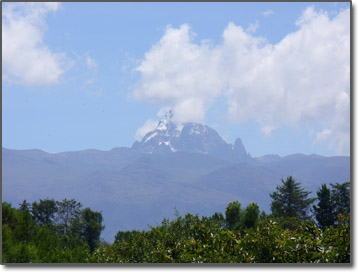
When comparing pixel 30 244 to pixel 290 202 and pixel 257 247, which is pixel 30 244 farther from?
pixel 290 202

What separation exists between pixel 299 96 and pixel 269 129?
820 millimetres

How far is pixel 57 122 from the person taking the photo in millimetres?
9516

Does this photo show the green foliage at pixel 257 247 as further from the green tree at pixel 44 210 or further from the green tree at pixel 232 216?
the green tree at pixel 44 210

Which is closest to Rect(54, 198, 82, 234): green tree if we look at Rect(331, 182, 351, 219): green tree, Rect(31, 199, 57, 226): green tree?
Rect(31, 199, 57, 226): green tree

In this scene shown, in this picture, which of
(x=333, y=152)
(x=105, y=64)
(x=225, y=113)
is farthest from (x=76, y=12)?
(x=333, y=152)

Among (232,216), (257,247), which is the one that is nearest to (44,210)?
(232,216)

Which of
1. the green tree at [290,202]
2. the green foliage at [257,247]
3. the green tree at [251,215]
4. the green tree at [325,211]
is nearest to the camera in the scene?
the green foliage at [257,247]

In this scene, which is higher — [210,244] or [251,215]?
[251,215]

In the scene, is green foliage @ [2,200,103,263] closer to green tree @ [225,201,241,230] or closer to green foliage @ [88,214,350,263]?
Result: green foliage @ [88,214,350,263]

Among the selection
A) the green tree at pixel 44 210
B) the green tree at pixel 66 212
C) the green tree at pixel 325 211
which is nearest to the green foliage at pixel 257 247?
the green tree at pixel 325 211

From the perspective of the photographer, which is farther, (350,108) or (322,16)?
(322,16)

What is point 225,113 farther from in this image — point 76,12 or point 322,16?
point 76,12

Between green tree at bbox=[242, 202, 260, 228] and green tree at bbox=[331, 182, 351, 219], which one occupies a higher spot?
green tree at bbox=[331, 182, 351, 219]

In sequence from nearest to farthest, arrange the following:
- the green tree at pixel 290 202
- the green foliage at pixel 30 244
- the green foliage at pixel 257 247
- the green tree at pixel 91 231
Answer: the green foliage at pixel 257 247, the green foliage at pixel 30 244, the green tree at pixel 91 231, the green tree at pixel 290 202
